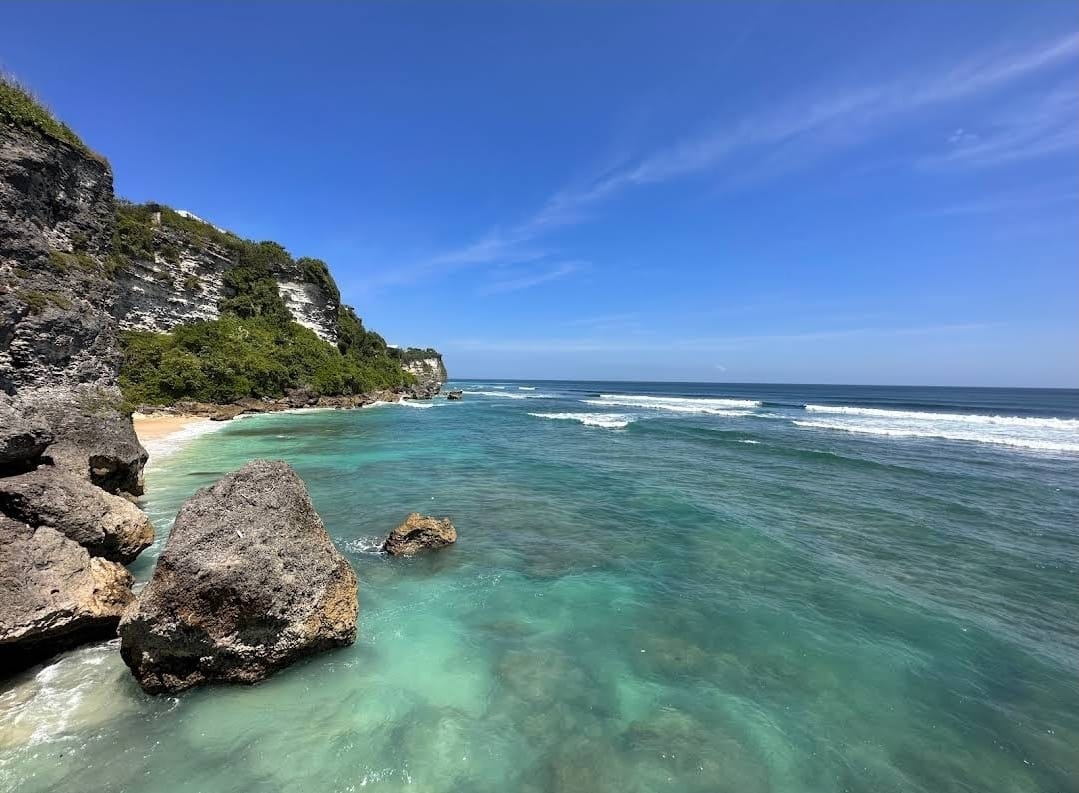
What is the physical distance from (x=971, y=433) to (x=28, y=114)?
54411 mm

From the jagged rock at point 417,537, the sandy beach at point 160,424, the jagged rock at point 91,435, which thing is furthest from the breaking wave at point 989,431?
the sandy beach at point 160,424

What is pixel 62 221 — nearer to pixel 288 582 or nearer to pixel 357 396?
pixel 288 582

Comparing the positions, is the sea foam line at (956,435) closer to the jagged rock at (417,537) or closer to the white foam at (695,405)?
the white foam at (695,405)

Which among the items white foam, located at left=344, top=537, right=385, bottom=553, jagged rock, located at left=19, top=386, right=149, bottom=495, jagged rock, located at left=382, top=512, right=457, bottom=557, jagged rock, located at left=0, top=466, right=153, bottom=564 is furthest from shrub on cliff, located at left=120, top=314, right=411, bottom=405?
jagged rock, located at left=382, top=512, right=457, bottom=557

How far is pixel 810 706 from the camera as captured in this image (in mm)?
6133

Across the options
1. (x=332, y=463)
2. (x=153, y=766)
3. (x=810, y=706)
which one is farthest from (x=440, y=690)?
(x=332, y=463)

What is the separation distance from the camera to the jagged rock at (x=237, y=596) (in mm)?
5426

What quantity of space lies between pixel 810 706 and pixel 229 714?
7144 millimetres

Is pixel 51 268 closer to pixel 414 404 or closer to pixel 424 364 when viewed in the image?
pixel 414 404

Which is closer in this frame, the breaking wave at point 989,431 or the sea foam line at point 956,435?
the sea foam line at point 956,435

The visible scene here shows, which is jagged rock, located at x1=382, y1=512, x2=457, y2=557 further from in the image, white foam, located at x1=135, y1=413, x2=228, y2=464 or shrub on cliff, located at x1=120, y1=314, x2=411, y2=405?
shrub on cliff, located at x1=120, y1=314, x2=411, y2=405

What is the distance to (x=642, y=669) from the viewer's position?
672cm

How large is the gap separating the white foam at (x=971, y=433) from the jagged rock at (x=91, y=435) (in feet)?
139

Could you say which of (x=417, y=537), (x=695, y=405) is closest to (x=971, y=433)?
(x=695, y=405)
